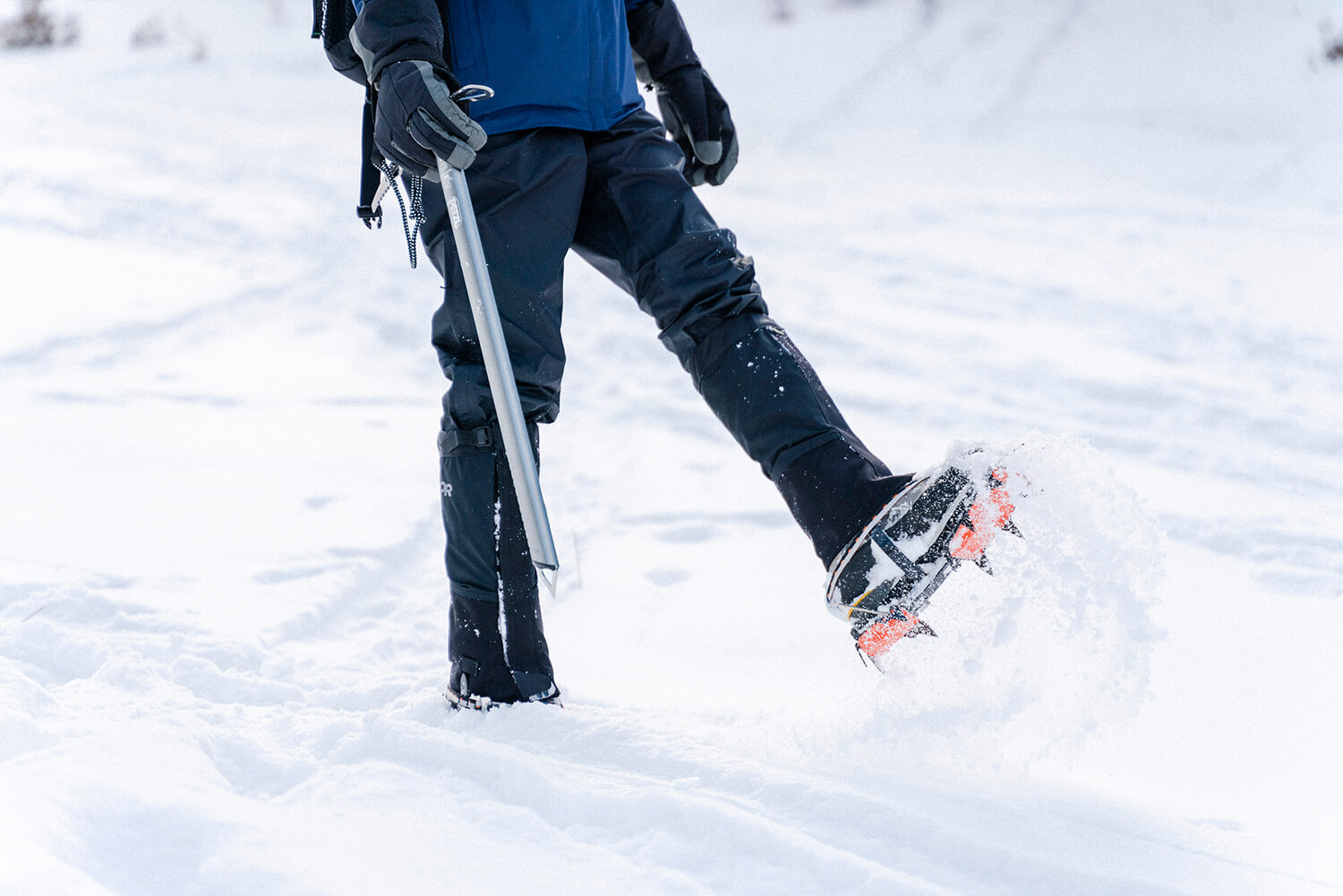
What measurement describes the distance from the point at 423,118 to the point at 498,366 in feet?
1.09

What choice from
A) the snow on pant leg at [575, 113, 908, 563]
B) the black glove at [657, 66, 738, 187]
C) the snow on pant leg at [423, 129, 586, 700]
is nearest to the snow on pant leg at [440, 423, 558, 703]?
the snow on pant leg at [423, 129, 586, 700]

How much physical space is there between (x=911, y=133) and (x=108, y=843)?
23.7 feet

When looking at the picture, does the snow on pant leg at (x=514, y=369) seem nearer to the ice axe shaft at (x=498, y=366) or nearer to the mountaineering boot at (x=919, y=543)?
the ice axe shaft at (x=498, y=366)

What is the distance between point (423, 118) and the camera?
1.40 m

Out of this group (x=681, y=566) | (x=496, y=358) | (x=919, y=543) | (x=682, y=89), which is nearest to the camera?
(x=919, y=543)

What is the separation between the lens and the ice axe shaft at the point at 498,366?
1.45 metres

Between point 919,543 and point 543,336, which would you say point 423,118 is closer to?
point 543,336

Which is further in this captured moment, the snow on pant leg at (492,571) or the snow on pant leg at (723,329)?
the snow on pant leg at (492,571)

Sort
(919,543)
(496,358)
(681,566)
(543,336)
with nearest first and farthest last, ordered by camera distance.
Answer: (919,543) → (496,358) → (543,336) → (681,566)

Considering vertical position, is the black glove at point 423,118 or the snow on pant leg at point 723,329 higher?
the black glove at point 423,118

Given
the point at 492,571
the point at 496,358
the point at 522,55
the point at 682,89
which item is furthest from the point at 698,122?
the point at 492,571

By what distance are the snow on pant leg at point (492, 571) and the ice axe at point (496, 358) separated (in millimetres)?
88

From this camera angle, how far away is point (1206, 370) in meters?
3.24

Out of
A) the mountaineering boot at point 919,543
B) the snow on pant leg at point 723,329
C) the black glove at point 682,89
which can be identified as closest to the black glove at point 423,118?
the snow on pant leg at point 723,329
